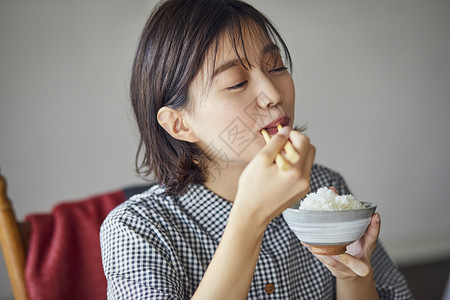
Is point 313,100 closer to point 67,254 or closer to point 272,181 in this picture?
point 67,254

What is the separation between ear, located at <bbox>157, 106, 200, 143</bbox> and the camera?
3.38 ft

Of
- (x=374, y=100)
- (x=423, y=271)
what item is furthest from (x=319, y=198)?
(x=423, y=271)

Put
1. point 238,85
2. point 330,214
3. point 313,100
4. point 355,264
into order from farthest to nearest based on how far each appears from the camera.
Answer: point 313,100 → point 238,85 → point 355,264 → point 330,214

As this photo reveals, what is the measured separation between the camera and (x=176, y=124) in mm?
1046

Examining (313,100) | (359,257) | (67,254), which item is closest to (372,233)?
(359,257)

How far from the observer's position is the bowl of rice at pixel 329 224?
675 mm

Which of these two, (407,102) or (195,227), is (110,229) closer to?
(195,227)

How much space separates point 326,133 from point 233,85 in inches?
60.3

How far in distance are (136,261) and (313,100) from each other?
159 cm

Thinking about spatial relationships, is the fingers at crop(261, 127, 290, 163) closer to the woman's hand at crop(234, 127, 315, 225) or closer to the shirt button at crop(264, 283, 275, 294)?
the woman's hand at crop(234, 127, 315, 225)

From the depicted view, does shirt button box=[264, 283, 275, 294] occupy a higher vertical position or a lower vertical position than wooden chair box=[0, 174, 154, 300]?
lower

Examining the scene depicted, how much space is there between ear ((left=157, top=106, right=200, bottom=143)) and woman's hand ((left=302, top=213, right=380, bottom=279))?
0.40 metres

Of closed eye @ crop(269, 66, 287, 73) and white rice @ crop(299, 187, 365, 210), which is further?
closed eye @ crop(269, 66, 287, 73)

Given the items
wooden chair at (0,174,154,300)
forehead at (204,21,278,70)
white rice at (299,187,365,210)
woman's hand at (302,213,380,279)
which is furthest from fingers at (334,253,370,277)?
wooden chair at (0,174,154,300)
